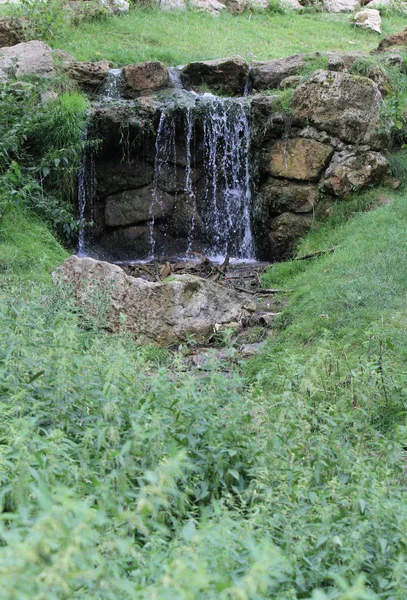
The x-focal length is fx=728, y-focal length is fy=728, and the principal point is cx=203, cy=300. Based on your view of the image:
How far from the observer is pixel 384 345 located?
18.9 feet

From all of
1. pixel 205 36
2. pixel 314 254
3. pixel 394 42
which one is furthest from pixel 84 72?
pixel 394 42

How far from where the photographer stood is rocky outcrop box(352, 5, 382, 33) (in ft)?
63.0

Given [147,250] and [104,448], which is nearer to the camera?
[104,448]

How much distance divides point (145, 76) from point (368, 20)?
32.3 feet

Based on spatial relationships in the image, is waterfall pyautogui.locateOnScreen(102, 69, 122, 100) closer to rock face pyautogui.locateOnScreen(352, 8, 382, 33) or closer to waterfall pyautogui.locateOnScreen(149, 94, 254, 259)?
waterfall pyautogui.locateOnScreen(149, 94, 254, 259)

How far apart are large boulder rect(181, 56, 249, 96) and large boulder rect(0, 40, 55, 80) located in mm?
2499

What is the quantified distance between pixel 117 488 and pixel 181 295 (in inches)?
187

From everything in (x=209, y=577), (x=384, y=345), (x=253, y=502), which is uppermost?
(x=209, y=577)

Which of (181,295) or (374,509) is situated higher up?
(374,509)

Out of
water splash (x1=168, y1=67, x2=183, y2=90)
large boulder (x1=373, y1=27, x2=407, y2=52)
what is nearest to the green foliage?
water splash (x1=168, y1=67, x2=183, y2=90)

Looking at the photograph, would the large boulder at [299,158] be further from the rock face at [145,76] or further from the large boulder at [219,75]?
the rock face at [145,76]

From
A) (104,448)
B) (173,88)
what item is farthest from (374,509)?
(173,88)

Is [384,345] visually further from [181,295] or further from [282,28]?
[282,28]

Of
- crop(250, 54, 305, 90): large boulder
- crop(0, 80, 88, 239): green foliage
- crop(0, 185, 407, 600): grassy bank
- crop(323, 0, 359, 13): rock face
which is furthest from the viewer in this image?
crop(323, 0, 359, 13): rock face
